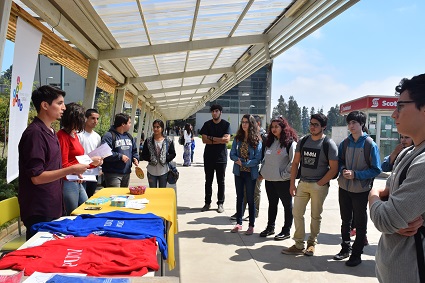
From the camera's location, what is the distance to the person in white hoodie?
491 centimetres

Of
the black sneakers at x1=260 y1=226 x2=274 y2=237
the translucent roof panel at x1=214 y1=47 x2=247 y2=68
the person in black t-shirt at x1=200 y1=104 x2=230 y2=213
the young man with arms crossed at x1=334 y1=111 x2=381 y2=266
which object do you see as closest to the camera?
the young man with arms crossed at x1=334 y1=111 x2=381 y2=266

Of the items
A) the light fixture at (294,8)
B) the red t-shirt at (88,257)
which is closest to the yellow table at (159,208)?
the red t-shirt at (88,257)

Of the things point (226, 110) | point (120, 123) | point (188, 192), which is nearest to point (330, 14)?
point (120, 123)

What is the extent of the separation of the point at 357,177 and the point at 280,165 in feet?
3.78

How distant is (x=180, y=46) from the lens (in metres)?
7.25

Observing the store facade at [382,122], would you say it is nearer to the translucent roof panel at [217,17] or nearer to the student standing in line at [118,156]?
the translucent roof panel at [217,17]

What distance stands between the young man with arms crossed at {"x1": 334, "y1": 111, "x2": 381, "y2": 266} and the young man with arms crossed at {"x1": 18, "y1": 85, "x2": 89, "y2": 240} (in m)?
2.95

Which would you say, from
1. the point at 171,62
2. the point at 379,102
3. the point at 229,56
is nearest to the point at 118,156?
the point at 171,62

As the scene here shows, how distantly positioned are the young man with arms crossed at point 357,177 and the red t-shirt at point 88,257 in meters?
2.80

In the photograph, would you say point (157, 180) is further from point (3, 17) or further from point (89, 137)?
point (3, 17)

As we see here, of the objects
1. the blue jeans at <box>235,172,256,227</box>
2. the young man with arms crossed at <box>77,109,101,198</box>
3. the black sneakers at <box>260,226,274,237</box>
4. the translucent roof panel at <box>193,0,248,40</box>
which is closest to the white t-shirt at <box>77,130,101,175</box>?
the young man with arms crossed at <box>77,109,101,198</box>

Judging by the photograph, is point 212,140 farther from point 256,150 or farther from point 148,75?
point 148,75

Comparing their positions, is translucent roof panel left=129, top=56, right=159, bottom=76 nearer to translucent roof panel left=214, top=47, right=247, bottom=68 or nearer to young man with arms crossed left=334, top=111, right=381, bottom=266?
translucent roof panel left=214, top=47, right=247, bottom=68

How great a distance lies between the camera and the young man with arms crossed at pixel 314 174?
4238 mm
